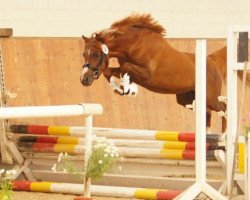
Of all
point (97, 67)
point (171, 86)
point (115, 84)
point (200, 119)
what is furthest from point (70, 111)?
point (171, 86)

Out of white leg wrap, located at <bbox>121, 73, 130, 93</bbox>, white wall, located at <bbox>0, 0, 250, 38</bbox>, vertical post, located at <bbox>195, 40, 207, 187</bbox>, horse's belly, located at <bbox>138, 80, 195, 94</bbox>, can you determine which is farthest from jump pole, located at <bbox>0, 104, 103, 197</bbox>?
white wall, located at <bbox>0, 0, 250, 38</bbox>

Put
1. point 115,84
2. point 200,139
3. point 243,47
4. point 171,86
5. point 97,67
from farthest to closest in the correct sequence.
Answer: point 171,86 < point 97,67 < point 115,84 < point 243,47 < point 200,139

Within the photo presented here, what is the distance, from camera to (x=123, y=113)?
789 centimetres

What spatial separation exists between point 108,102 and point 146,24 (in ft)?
5.40

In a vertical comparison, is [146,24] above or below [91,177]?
above

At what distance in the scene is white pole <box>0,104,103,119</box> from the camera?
339cm

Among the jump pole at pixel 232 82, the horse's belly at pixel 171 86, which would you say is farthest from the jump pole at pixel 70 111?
the horse's belly at pixel 171 86

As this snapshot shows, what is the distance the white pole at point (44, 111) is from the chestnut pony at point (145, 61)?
7.50 feet

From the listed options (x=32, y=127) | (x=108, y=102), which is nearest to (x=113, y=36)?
(x=32, y=127)

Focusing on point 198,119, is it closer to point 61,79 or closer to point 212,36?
point 61,79

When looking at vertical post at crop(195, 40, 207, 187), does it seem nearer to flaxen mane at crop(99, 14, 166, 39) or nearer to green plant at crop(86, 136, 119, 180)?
green plant at crop(86, 136, 119, 180)

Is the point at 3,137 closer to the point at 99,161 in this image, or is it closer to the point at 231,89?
the point at 231,89

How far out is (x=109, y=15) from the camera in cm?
821

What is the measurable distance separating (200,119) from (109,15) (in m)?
3.75
